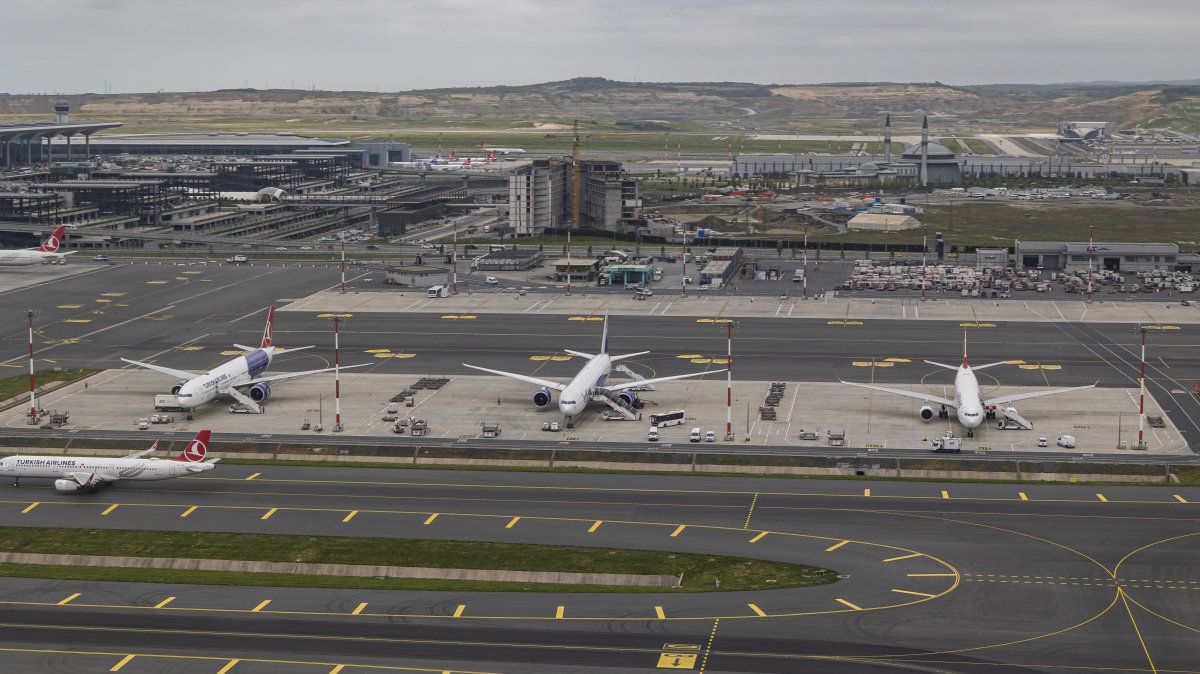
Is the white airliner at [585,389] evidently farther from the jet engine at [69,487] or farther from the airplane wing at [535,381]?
the jet engine at [69,487]

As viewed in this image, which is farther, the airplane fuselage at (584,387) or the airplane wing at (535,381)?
the airplane wing at (535,381)

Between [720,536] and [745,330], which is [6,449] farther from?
[745,330]

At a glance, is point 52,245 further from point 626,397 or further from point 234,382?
point 626,397

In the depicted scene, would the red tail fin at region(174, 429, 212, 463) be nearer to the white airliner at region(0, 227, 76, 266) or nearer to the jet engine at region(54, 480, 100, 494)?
the jet engine at region(54, 480, 100, 494)

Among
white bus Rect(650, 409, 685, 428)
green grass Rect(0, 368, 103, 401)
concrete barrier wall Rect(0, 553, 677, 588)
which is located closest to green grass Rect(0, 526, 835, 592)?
concrete barrier wall Rect(0, 553, 677, 588)

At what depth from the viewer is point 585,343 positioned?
138125 mm

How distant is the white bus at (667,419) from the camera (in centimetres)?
10312

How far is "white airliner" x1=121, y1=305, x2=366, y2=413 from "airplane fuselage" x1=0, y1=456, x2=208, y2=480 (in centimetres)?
1925

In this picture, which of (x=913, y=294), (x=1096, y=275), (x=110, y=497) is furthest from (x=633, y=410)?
(x=1096, y=275)

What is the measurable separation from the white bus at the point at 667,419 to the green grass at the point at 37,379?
53.7 m

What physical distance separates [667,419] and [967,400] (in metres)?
22.4

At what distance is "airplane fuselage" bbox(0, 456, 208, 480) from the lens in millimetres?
86875

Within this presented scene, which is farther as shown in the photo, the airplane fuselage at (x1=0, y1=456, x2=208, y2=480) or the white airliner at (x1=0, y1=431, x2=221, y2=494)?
the airplane fuselage at (x1=0, y1=456, x2=208, y2=480)

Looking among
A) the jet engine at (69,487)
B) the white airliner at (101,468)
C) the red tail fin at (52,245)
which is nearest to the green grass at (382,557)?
the jet engine at (69,487)
